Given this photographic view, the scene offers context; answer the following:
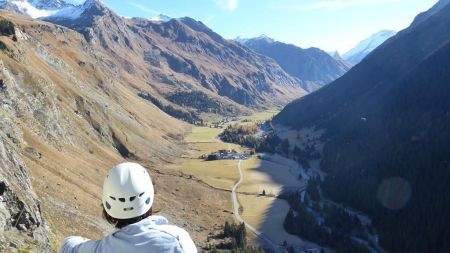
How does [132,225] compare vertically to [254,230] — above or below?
above

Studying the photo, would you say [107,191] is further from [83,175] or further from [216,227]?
[216,227]

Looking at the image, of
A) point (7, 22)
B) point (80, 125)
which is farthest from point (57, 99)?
point (7, 22)

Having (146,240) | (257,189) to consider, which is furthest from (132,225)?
(257,189)

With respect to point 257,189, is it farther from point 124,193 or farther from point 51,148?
point 124,193

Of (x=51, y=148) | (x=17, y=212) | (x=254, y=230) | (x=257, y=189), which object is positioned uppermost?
(x=17, y=212)

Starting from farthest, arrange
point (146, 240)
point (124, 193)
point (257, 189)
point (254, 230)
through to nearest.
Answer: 1. point (257, 189)
2. point (254, 230)
3. point (124, 193)
4. point (146, 240)

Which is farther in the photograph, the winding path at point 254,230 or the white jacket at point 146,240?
the winding path at point 254,230

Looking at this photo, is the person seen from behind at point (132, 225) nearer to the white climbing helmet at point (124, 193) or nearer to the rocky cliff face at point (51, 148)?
the white climbing helmet at point (124, 193)

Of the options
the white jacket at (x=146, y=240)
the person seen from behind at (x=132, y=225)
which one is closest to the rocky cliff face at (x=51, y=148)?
the person seen from behind at (x=132, y=225)

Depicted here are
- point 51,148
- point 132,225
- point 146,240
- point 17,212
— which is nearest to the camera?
point 146,240
